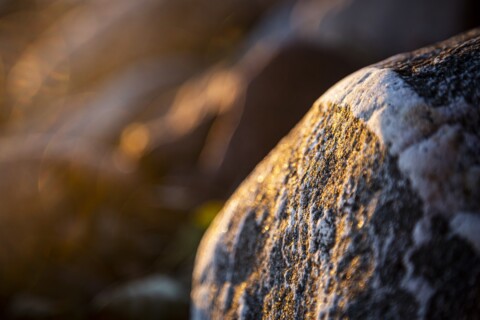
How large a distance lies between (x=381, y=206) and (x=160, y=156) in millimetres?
6106

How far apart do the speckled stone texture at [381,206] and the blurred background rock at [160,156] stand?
2210mm

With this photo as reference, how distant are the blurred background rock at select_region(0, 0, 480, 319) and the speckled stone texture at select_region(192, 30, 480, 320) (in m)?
2.21

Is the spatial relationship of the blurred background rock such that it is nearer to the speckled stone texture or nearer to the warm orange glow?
the warm orange glow

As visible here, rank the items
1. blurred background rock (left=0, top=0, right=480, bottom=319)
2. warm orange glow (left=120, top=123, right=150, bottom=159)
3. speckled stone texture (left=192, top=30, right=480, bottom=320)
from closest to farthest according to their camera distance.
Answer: speckled stone texture (left=192, top=30, right=480, bottom=320), blurred background rock (left=0, top=0, right=480, bottom=319), warm orange glow (left=120, top=123, right=150, bottom=159)

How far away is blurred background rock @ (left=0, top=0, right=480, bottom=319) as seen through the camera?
15.3 feet

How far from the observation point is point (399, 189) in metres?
1.33

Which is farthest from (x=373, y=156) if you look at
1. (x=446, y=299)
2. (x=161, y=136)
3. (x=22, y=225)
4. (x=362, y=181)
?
(x=161, y=136)

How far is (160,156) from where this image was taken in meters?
7.23

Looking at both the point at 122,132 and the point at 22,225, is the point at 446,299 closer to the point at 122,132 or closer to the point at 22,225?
the point at 22,225

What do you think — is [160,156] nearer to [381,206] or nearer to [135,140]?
[135,140]

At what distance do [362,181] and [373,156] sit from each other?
88mm

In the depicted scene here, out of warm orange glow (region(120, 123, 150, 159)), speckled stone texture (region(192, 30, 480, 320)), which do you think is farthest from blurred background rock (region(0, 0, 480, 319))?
speckled stone texture (region(192, 30, 480, 320))

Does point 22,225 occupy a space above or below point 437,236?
Answer: above

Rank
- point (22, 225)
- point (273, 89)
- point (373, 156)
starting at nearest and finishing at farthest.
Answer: point (373, 156)
point (22, 225)
point (273, 89)
